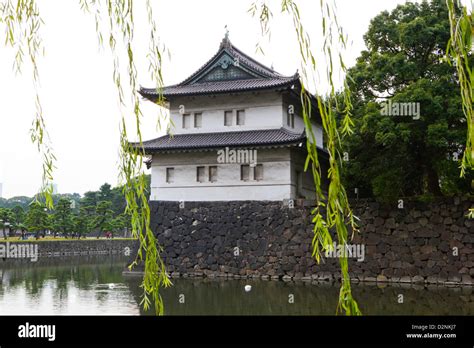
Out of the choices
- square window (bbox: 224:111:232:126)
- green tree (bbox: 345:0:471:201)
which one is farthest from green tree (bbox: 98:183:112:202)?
green tree (bbox: 345:0:471:201)

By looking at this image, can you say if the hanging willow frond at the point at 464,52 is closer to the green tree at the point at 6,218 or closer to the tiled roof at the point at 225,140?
the tiled roof at the point at 225,140

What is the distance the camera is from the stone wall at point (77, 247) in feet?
113

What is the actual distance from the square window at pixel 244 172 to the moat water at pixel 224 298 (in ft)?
14.0

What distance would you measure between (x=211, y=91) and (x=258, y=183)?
173 inches

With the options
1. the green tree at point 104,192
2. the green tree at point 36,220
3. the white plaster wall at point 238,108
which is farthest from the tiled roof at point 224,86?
the green tree at point 104,192

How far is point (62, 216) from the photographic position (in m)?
38.0

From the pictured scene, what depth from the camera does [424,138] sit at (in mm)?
15891


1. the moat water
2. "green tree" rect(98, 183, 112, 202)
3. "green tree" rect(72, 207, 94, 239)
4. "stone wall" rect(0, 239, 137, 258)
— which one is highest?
"green tree" rect(98, 183, 112, 202)

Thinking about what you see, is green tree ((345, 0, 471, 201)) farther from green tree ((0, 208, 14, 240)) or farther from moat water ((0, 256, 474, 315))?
green tree ((0, 208, 14, 240))

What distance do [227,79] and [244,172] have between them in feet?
14.4

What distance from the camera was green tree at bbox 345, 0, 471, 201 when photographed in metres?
15.8

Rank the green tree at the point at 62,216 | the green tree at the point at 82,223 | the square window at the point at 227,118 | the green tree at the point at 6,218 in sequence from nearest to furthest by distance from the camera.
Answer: the square window at the point at 227,118 < the green tree at the point at 6,218 < the green tree at the point at 62,216 < the green tree at the point at 82,223

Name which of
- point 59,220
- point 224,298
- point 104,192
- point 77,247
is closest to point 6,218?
point 59,220

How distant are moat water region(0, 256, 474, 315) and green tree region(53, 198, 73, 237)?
19316 mm
